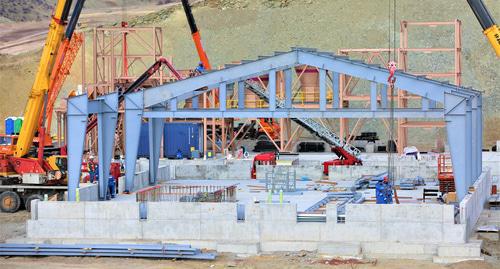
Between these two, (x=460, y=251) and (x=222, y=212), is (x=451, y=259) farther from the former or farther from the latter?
(x=222, y=212)

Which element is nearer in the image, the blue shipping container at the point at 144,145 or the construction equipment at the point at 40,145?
the construction equipment at the point at 40,145

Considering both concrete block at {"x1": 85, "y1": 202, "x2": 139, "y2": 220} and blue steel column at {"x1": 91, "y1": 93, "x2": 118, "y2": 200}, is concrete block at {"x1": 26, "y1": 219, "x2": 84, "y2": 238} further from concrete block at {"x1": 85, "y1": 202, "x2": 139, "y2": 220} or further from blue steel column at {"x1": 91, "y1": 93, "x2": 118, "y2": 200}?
blue steel column at {"x1": 91, "y1": 93, "x2": 118, "y2": 200}

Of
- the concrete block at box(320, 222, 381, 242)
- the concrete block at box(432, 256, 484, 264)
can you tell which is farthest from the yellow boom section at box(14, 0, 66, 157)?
the concrete block at box(432, 256, 484, 264)

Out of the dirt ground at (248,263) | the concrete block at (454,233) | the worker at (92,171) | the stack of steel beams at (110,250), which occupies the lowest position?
the dirt ground at (248,263)

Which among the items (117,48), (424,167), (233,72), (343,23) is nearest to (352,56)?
(343,23)

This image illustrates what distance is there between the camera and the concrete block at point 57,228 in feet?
109

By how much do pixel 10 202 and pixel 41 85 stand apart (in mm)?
5094

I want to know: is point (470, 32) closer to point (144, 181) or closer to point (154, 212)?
point (144, 181)

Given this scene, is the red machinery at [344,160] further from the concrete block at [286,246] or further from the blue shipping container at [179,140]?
the concrete block at [286,246]

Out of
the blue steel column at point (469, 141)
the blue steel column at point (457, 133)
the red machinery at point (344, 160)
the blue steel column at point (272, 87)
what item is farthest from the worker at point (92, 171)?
the blue steel column at point (457, 133)

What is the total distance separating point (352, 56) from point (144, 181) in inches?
1926

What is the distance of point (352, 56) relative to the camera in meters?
88.8

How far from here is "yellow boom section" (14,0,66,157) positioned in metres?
43.1

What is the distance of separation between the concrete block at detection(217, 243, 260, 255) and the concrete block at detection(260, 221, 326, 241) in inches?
21.1
